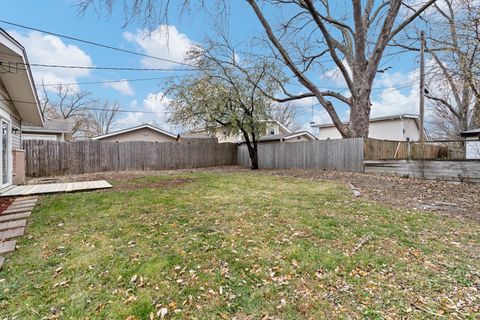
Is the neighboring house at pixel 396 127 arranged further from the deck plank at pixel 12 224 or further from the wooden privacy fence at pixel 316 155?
the deck plank at pixel 12 224

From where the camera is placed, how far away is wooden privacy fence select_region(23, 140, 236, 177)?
10781 mm

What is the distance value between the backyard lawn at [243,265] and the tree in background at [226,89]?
8.13 meters

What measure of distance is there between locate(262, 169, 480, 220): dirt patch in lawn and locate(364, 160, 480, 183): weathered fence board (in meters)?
0.30

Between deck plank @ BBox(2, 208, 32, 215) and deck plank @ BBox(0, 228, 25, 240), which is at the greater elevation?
deck plank @ BBox(2, 208, 32, 215)

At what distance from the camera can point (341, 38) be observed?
12688mm

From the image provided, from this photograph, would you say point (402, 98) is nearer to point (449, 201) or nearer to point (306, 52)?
point (306, 52)

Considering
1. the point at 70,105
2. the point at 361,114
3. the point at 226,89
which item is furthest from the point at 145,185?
the point at 70,105

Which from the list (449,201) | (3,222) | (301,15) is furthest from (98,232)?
(301,15)

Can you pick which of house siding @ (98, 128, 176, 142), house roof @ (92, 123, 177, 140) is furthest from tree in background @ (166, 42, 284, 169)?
house siding @ (98, 128, 176, 142)

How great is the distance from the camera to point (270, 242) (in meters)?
3.09

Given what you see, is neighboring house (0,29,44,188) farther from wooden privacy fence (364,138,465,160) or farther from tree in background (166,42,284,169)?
wooden privacy fence (364,138,465,160)

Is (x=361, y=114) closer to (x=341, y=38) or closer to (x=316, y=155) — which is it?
(x=316, y=155)

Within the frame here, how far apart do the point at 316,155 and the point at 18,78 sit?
1057 centimetres

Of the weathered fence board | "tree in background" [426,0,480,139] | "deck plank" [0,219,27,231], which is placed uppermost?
"tree in background" [426,0,480,139]
